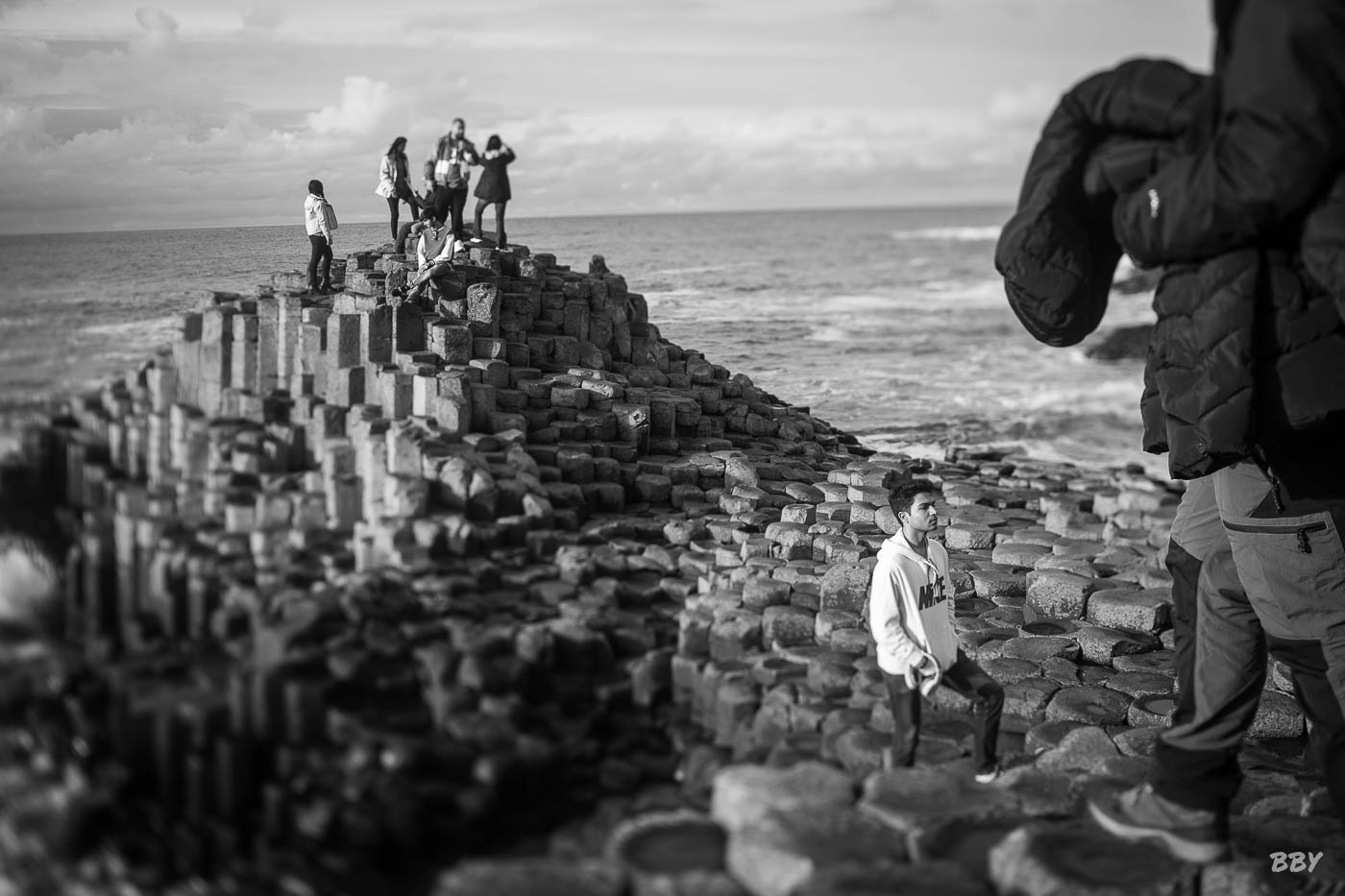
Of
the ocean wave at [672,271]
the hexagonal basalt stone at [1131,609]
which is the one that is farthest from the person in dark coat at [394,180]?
the hexagonal basalt stone at [1131,609]

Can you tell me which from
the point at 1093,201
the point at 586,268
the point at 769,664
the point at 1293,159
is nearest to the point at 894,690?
the point at 769,664

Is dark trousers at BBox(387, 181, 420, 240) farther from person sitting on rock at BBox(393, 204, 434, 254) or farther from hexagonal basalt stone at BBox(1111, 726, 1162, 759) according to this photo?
hexagonal basalt stone at BBox(1111, 726, 1162, 759)

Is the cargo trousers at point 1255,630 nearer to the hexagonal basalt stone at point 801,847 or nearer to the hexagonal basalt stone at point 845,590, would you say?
the hexagonal basalt stone at point 801,847

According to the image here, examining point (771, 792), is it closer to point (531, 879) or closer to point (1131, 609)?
point (531, 879)

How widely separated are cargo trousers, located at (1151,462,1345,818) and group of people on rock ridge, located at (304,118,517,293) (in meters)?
5.95

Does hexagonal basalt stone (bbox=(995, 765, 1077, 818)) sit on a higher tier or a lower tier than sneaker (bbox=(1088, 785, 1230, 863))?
lower

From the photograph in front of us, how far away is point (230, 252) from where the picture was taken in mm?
8047

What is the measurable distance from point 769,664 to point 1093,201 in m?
2.84

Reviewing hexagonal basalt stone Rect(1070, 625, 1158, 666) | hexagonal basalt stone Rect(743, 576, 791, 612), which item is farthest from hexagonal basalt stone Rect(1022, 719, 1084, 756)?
hexagonal basalt stone Rect(743, 576, 791, 612)

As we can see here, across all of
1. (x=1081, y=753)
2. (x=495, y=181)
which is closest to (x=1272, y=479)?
(x=1081, y=753)

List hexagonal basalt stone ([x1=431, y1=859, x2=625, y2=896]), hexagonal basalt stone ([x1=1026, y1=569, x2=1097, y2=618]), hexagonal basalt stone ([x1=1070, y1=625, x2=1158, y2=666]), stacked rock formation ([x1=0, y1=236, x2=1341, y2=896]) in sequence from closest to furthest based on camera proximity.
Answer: hexagonal basalt stone ([x1=431, y1=859, x2=625, y2=896]) → stacked rock formation ([x1=0, y1=236, x2=1341, y2=896]) → hexagonal basalt stone ([x1=1070, y1=625, x2=1158, y2=666]) → hexagonal basalt stone ([x1=1026, y1=569, x2=1097, y2=618])

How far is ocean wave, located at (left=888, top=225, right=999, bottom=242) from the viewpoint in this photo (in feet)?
268

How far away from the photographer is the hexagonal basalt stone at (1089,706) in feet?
22.1

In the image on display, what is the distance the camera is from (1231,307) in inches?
165
